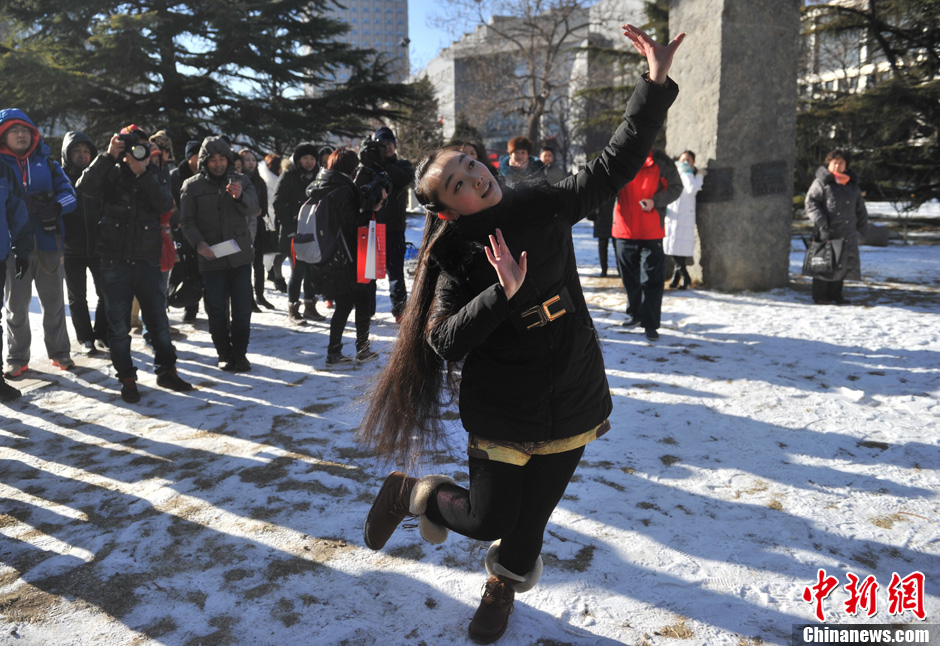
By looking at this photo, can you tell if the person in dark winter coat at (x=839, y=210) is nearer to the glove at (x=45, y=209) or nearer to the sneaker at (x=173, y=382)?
the sneaker at (x=173, y=382)

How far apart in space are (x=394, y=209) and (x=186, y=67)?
15.7m

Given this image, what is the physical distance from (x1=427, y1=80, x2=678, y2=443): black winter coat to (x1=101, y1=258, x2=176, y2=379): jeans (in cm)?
384

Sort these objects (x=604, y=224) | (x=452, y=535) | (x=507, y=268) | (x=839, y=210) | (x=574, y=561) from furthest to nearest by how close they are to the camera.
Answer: (x=604, y=224)
(x=839, y=210)
(x=452, y=535)
(x=574, y=561)
(x=507, y=268)

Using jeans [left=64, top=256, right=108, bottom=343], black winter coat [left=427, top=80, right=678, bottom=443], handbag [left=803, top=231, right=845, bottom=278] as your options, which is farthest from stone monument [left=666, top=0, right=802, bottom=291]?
jeans [left=64, top=256, right=108, bottom=343]

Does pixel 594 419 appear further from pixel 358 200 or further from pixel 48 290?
pixel 48 290

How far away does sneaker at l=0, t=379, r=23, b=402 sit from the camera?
5.12 metres

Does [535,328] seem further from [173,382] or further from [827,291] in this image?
[827,291]

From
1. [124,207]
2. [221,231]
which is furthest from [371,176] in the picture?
[124,207]

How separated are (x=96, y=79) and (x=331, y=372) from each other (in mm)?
16137

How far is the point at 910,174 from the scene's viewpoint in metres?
14.4

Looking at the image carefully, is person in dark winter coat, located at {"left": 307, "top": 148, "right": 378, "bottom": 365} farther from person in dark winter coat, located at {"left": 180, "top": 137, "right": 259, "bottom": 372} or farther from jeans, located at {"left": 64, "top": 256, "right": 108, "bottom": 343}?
jeans, located at {"left": 64, "top": 256, "right": 108, "bottom": 343}

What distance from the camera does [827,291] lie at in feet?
25.3

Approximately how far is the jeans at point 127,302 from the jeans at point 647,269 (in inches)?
171

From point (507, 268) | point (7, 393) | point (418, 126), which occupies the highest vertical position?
point (418, 126)
